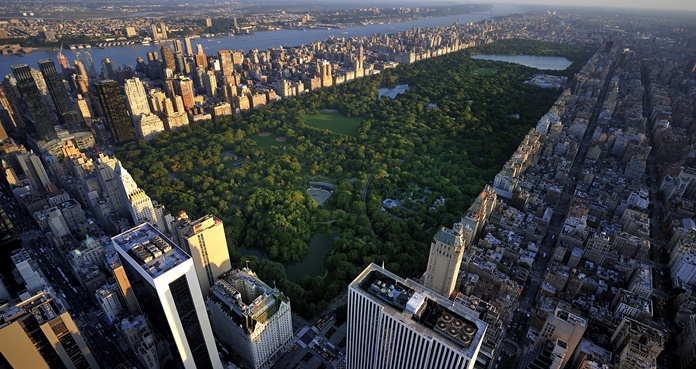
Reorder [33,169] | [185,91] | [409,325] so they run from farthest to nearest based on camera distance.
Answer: [185,91] < [33,169] < [409,325]

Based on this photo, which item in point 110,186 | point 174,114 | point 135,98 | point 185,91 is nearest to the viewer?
point 110,186

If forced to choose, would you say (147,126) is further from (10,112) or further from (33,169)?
(10,112)

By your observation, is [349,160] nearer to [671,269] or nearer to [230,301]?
[230,301]

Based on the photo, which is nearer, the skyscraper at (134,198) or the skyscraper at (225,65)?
the skyscraper at (134,198)

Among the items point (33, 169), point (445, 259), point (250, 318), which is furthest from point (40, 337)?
point (33, 169)

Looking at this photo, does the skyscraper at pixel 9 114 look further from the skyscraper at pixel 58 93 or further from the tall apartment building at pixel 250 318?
the tall apartment building at pixel 250 318

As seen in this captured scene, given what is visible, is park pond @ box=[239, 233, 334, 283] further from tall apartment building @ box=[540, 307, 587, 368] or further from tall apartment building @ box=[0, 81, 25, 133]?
tall apartment building @ box=[0, 81, 25, 133]

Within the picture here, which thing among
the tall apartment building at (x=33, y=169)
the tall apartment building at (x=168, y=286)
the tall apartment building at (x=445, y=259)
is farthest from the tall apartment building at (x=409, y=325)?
the tall apartment building at (x=33, y=169)
